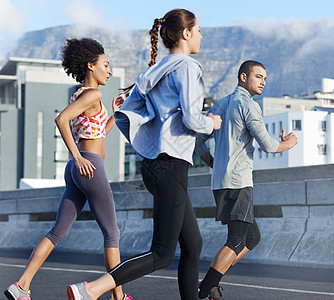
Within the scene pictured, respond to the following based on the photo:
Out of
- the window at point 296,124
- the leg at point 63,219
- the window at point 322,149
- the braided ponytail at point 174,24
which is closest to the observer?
the braided ponytail at point 174,24

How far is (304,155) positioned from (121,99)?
136 metres

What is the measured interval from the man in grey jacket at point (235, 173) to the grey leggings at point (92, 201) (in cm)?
81

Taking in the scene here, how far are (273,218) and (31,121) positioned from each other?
8099cm

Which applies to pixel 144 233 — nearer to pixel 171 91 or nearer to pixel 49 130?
pixel 171 91

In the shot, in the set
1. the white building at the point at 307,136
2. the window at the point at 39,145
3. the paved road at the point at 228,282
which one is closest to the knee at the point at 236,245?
the paved road at the point at 228,282

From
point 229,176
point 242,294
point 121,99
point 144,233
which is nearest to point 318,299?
point 242,294

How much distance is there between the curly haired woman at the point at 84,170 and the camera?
5402mm

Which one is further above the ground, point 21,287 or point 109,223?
point 109,223

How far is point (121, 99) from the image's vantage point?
5910 millimetres

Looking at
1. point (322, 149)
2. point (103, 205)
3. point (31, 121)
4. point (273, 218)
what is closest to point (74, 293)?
point (103, 205)

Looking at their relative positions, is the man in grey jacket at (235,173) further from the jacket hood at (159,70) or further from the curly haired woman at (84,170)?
the jacket hood at (159,70)

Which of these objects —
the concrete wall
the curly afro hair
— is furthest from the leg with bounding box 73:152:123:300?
the concrete wall

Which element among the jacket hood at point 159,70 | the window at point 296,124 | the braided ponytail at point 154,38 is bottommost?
the jacket hood at point 159,70

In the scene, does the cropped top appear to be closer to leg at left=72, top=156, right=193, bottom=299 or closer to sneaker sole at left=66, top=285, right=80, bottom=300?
leg at left=72, top=156, right=193, bottom=299
